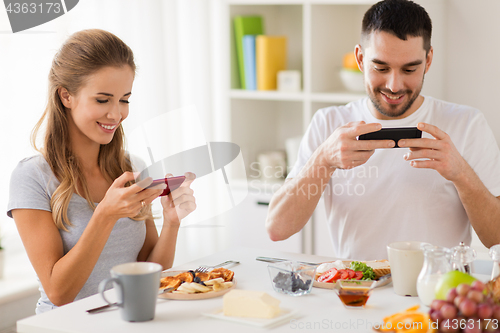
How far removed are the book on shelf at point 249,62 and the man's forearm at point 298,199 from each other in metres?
1.21

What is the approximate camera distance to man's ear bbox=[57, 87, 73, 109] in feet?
5.08

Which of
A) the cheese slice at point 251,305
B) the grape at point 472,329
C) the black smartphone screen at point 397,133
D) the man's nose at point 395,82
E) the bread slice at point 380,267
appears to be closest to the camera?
the grape at point 472,329

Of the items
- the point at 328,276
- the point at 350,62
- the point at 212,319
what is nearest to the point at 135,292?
the point at 212,319

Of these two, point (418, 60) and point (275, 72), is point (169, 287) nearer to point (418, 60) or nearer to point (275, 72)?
point (418, 60)

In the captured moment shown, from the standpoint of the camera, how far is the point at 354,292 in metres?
1.06

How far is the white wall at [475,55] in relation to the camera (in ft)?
7.81

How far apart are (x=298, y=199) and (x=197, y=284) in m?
0.57

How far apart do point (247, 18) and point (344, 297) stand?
6.57 ft

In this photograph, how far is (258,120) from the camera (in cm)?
299

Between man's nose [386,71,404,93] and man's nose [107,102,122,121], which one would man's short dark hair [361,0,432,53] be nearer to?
man's nose [386,71,404,93]

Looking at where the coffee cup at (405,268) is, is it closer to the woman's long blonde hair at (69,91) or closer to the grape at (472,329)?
the grape at (472,329)

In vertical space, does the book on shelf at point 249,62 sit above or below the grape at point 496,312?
above

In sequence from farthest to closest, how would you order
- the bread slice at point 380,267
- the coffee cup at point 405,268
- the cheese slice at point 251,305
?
1. the bread slice at point 380,267
2. the coffee cup at point 405,268
3. the cheese slice at point 251,305

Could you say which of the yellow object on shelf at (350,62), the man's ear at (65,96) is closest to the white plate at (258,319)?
the man's ear at (65,96)
